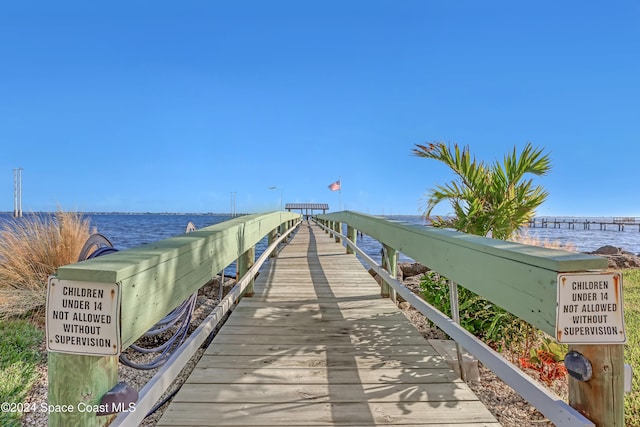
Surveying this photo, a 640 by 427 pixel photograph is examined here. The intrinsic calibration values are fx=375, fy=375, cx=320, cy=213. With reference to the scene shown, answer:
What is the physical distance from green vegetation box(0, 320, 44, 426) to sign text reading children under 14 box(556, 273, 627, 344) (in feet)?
10.8

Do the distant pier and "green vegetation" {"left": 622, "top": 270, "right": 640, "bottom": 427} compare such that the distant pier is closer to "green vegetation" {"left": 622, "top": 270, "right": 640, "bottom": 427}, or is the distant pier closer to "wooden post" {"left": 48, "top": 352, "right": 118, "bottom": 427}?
"green vegetation" {"left": 622, "top": 270, "right": 640, "bottom": 427}

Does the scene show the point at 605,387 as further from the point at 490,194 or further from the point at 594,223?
the point at 594,223

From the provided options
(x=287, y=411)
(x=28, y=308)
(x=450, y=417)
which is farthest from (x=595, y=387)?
(x=28, y=308)

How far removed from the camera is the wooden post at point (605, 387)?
1.21 m

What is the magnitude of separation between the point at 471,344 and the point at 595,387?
26.8 inches

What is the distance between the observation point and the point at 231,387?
2240 mm

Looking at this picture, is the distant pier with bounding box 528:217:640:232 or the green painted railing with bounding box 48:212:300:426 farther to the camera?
the distant pier with bounding box 528:217:640:232

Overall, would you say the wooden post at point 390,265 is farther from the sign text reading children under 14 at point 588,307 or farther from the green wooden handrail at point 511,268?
the sign text reading children under 14 at point 588,307

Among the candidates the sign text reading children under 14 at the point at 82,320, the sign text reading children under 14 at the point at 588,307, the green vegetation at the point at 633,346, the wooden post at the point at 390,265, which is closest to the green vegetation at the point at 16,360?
the sign text reading children under 14 at the point at 82,320

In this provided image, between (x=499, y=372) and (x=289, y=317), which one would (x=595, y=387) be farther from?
(x=289, y=317)

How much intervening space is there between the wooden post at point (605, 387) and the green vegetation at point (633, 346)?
1.75 meters

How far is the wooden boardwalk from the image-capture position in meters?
1.95

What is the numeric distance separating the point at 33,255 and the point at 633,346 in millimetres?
7279

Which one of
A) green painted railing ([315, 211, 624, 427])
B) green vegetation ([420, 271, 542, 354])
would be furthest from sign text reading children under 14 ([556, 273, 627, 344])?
green vegetation ([420, 271, 542, 354])
